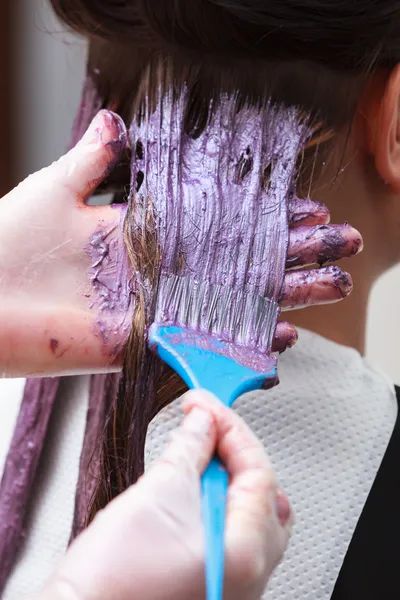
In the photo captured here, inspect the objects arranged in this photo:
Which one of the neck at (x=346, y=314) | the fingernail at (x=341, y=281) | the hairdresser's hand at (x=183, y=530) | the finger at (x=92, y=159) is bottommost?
the neck at (x=346, y=314)

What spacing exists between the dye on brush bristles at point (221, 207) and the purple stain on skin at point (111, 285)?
22 millimetres

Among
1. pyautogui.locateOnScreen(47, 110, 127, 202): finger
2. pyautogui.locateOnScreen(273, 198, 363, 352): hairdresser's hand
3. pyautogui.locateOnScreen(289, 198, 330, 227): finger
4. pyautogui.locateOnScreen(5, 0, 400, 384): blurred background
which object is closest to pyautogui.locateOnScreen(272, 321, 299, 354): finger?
pyautogui.locateOnScreen(273, 198, 363, 352): hairdresser's hand

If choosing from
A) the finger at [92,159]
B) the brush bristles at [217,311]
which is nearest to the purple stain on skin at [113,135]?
the finger at [92,159]

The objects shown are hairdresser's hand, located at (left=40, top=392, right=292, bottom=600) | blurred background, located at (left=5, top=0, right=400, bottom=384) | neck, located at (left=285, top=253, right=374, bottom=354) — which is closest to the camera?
hairdresser's hand, located at (left=40, top=392, right=292, bottom=600)

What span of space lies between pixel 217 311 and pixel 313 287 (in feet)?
0.32

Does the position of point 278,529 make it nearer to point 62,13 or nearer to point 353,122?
point 353,122

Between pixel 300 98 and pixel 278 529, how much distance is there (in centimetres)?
42

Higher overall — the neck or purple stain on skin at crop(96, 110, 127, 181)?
purple stain on skin at crop(96, 110, 127, 181)

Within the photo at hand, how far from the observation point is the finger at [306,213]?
22.7 inches

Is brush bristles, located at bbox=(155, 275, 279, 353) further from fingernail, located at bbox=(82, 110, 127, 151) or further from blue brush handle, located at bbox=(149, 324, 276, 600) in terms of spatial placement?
fingernail, located at bbox=(82, 110, 127, 151)

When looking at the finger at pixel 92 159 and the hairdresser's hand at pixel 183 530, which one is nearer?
the hairdresser's hand at pixel 183 530

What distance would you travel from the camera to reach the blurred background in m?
0.93

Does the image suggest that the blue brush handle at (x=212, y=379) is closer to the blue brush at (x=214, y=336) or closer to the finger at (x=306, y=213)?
the blue brush at (x=214, y=336)

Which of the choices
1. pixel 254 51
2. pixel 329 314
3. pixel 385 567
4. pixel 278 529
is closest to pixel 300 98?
pixel 254 51
